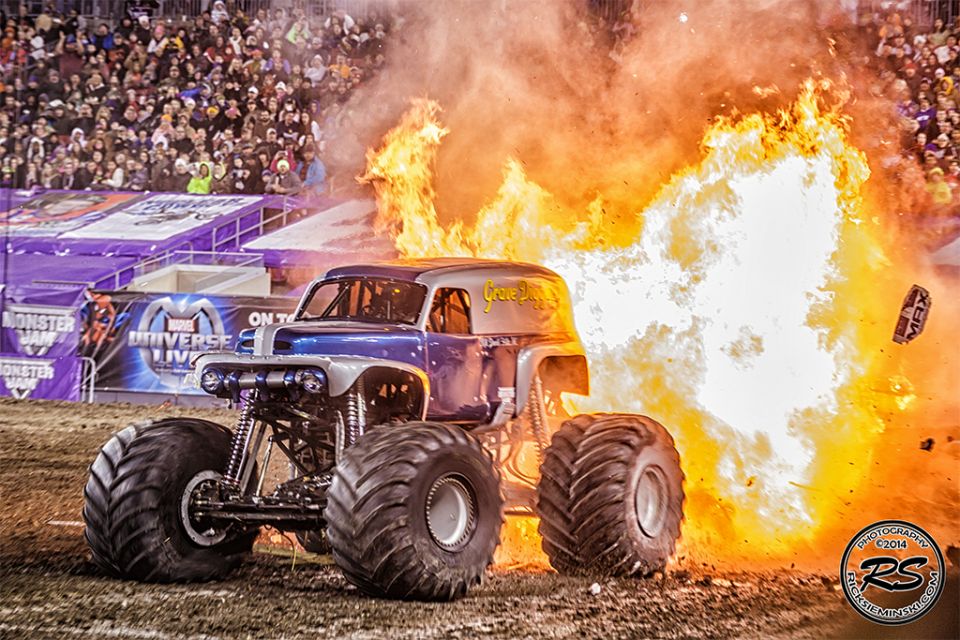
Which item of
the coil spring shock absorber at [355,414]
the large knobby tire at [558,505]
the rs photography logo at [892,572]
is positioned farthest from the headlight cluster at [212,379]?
the rs photography logo at [892,572]

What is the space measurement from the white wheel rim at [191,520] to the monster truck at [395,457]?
0.04ft

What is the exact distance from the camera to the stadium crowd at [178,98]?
18531 mm

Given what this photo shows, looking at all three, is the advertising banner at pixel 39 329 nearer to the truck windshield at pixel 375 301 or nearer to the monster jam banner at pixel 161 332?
the monster jam banner at pixel 161 332

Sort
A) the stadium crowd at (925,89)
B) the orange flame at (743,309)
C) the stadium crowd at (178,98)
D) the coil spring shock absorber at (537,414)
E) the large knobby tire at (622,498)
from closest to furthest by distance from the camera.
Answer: the large knobby tire at (622,498) < the coil spring shock absorber at (537,414) < the orange flame at (743,309) < the stadium crowd at (925,89) < the stadium crowd at (178,98)

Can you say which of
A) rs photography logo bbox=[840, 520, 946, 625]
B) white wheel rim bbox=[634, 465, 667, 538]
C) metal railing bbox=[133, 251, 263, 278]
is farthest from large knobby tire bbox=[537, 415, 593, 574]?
metal railing bbox=[133, 251, 263, 278]

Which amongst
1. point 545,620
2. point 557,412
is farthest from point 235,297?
point 545,620

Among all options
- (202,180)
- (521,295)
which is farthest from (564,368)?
(202,180)

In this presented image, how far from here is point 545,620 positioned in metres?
6.59

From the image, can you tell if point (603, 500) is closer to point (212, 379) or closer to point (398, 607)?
point (398, 607)

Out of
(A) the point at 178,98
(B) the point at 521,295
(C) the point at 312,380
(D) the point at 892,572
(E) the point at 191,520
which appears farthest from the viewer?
(A) the point at 178,98

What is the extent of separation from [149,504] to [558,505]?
2.75 metres

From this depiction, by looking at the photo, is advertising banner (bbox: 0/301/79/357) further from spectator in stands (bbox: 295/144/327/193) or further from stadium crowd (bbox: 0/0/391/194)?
spectator in stands (bbox: 295/144/327/193)

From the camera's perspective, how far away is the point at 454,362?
7.99 metres

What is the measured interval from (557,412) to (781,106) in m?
4.44
